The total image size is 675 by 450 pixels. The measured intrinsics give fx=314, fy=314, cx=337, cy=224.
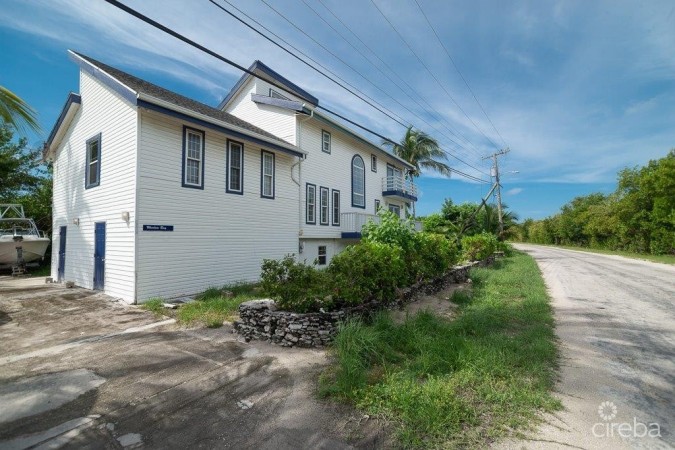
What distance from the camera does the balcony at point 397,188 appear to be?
2130cm

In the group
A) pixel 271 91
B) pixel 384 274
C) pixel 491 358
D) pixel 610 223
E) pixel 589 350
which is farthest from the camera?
pixel 610 223

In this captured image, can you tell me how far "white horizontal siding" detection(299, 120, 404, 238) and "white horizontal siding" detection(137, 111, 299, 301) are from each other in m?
2.15

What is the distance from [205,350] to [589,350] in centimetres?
681

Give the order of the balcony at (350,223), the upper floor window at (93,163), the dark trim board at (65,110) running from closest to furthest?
the upper floor window at (93,163) → the dark trim board at (65,110) → the balcony at (350,223)

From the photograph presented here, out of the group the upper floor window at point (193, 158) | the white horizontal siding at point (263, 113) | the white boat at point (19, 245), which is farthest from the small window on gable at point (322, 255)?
the white boat at point (19, 245)

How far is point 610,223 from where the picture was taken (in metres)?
33.5

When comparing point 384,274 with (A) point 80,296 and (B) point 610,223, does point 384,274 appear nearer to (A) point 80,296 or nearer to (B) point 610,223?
(A) point 80,296

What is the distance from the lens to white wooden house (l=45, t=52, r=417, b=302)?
9188mm

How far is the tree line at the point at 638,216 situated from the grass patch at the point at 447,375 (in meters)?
29.2

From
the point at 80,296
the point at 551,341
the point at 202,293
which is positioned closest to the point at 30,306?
the point at 80,296

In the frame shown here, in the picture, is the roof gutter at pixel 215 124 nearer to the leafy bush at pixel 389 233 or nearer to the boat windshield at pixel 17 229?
the leafy bush at pixel 389 233

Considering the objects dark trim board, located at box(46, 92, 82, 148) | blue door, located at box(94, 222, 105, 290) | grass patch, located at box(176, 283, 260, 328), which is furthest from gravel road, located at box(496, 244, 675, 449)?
dark trim board, located at box(46, 92, 82, 148)

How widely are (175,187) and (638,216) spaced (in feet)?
125

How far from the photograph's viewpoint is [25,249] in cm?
1442
